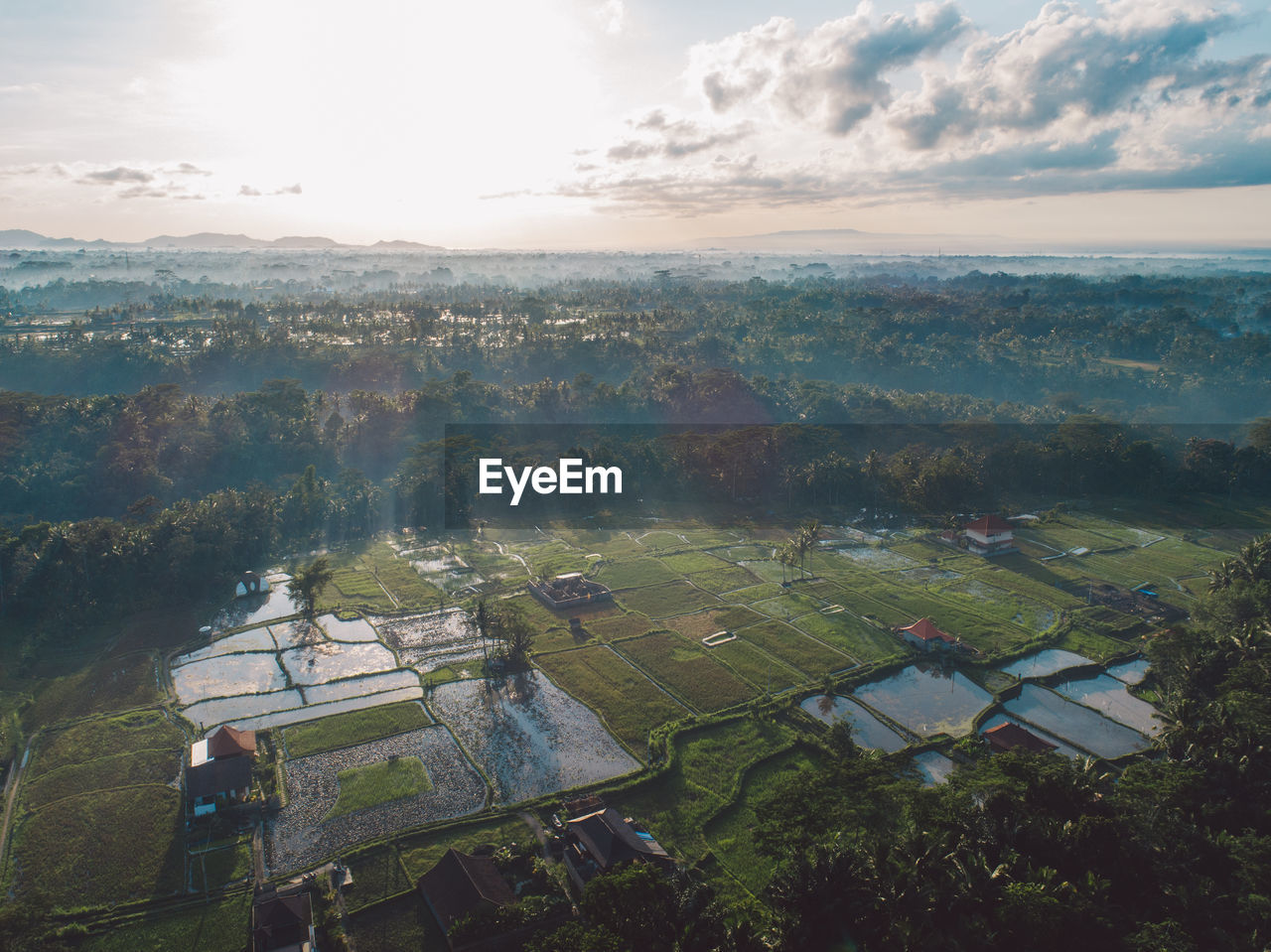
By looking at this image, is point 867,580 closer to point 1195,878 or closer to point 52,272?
point 1195,878

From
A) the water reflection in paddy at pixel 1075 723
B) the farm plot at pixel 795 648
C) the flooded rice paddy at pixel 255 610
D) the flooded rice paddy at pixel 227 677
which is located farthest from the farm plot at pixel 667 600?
the flooded rice paddy at pixel 255 610

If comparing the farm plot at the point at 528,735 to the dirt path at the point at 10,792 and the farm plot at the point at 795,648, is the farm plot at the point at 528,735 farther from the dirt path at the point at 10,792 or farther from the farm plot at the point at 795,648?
the dirt path at the point at 10,792

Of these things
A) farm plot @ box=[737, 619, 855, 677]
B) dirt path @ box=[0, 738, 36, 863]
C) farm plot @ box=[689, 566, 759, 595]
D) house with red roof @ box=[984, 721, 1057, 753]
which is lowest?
dirt path @ box=[0, 738, 36, 863]

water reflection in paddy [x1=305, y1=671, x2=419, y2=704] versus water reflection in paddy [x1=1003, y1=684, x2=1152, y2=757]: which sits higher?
water reflection in paddy [x1=1003, y1=684, x2=1152, y2=757]

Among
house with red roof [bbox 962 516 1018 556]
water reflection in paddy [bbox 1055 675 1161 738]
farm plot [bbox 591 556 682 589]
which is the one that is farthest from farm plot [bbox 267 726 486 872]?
house with red roof [bbox 962 516 1018 556]

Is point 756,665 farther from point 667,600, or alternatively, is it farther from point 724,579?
point 724,579

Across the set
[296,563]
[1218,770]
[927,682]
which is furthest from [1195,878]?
[296,563]

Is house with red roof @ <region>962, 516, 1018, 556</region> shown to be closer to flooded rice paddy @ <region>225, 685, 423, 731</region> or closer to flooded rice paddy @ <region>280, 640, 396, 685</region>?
flooded rice paddy @ <region>225, 685, 423, 731</region>

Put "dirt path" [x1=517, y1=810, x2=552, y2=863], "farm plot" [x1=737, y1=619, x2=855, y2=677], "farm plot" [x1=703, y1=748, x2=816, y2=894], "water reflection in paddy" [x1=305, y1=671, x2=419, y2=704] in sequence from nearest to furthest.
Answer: "farm plot" [x1=703, y1=748, x2=816, y2=894] → "dirt path" [x1=517, y1=810, x2=552, y2=863] → "water reflection in paddy" [x1=305, y1=671, x2=419, y2=704] → "farm plot" [x1=737, y1=619, x2=855, y2=677]
